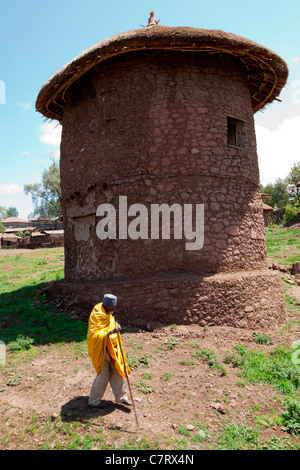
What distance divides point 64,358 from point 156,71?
232 inches

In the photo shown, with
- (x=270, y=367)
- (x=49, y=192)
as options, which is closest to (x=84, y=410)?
(x=270, y=367)

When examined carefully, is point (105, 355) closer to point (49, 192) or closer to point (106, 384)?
point (106, 384)

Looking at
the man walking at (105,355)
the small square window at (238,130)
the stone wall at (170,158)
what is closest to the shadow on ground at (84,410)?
the man walking at (105,355)

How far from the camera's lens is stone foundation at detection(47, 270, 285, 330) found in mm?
6152

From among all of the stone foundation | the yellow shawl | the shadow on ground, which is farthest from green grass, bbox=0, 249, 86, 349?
the yellow shawl

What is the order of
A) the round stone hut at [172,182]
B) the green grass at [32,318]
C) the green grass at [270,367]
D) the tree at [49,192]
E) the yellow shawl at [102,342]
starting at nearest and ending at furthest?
the yellow shawl at [102,342]
the green grass at [270,367]
the green grass at [32,318]
the round stone hut at [172,182]
the tree at [49,192]

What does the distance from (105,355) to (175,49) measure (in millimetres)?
5958

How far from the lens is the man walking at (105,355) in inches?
158

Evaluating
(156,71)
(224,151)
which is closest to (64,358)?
(224,151)

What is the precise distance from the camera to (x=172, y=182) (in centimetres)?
659

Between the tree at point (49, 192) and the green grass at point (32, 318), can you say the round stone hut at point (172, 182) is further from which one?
the tree at point (49, 192)

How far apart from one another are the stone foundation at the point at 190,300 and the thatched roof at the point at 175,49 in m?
4.60

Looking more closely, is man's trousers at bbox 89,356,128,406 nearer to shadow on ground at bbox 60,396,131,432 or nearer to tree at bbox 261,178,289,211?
shadow on ground at bbox 60,396,131,432
